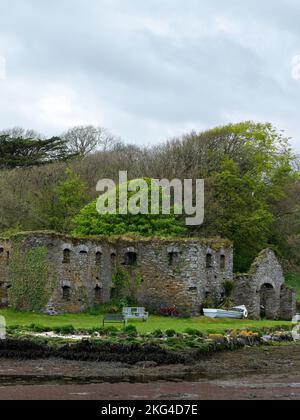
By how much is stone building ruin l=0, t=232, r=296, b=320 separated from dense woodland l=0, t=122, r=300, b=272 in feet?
19.6

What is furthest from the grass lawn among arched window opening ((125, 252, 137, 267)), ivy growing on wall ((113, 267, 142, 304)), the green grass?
the green grass

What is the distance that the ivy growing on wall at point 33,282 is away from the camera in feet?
127

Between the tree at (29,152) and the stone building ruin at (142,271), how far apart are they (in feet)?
100

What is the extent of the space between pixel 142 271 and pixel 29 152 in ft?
116

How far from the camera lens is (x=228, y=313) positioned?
39750mm

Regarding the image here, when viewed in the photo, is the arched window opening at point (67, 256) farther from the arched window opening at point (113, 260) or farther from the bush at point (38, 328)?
the bush at point (38, 328)

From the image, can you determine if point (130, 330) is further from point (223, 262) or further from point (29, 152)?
point (29, 152)

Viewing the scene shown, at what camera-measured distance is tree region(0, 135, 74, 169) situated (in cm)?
7269

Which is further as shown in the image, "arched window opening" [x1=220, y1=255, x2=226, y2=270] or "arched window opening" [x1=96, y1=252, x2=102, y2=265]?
"arched window opening" [x1=220, y1=255, x2=226, y2=270]

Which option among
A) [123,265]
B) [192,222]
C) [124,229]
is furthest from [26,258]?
[192,222]

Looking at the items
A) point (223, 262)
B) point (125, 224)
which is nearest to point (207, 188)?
point (125, 224)

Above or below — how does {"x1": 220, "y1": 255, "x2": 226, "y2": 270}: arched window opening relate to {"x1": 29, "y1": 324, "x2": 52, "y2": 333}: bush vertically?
above

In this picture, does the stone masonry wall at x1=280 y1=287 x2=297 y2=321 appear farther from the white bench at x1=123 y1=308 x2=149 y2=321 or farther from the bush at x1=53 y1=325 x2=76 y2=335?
the bush at x1=53 y1=325 x2=76 y2=335
